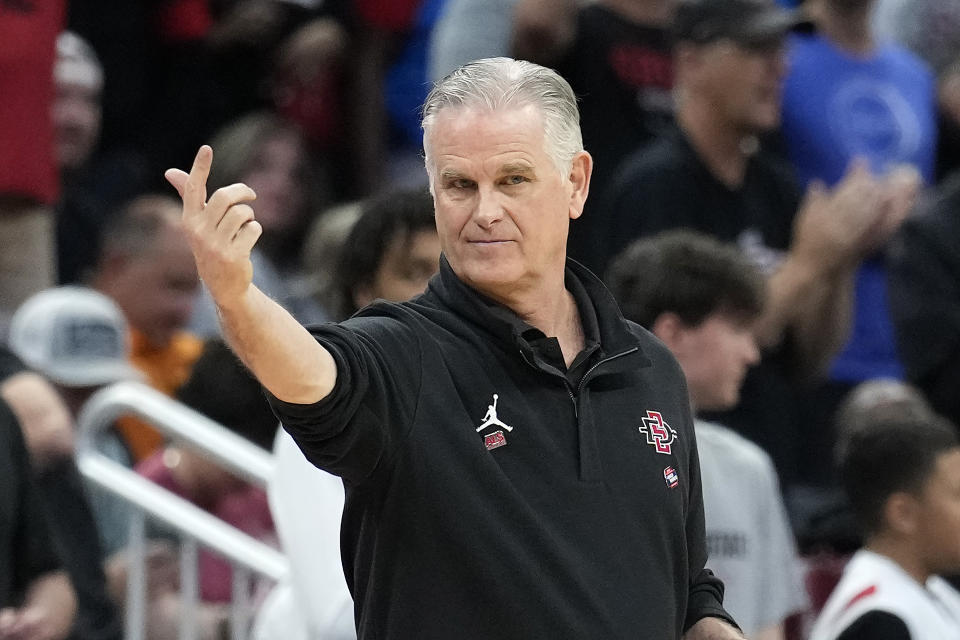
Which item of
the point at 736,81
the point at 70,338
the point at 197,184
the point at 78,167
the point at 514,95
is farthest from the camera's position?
the point at 78,167

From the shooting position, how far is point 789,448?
18.1ft

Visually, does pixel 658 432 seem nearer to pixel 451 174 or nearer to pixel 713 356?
pixel 451 174

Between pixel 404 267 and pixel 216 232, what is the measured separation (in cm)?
159

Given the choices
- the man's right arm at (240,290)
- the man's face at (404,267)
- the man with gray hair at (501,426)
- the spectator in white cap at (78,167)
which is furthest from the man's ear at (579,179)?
the spectator in white cap at (78,167)

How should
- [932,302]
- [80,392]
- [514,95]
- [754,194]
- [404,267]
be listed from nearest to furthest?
[514,95]
[404,267]
[80,392]
[754,194]
[932,302]

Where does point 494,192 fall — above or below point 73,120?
above

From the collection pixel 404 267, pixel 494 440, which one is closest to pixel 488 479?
pixel 494 440

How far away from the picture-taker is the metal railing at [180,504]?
4516mm

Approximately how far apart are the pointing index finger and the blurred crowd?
1.45 m

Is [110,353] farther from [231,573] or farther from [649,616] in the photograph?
[649,616]

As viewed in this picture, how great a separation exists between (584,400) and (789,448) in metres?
3.04

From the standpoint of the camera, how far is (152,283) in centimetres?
586

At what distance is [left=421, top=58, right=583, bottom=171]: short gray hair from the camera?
8.46 feet

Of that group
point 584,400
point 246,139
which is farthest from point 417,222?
point 246,139
